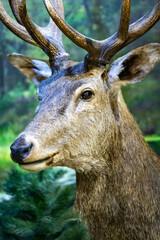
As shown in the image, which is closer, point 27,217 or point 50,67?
point 50,67

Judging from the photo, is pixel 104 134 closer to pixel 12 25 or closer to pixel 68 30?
pixel 68 30

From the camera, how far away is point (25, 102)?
23.0ft

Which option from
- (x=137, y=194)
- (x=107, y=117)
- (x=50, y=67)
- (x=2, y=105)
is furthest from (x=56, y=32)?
(x=2, y=105)

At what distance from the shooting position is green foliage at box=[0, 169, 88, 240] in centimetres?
356

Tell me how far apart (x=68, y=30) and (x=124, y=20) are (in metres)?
0.39

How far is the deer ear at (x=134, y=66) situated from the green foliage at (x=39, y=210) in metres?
1.21

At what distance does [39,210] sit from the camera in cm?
385

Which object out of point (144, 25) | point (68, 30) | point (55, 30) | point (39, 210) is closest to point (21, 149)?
point (68, 30)

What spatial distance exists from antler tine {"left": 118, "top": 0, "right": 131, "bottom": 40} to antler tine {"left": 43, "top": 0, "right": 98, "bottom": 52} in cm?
21

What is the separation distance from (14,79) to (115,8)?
2215 mm

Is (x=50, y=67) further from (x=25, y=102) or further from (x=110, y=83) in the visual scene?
(x=25, y=102)

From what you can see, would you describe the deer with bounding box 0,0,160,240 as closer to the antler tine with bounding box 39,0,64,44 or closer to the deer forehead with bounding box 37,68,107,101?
the deer forehead with bounding box 37,68,107,101

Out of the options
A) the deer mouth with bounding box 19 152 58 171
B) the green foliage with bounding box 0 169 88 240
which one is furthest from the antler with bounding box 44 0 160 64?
the green foliage with bounding box 0 169 88 240

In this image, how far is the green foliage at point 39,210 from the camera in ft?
11.7
